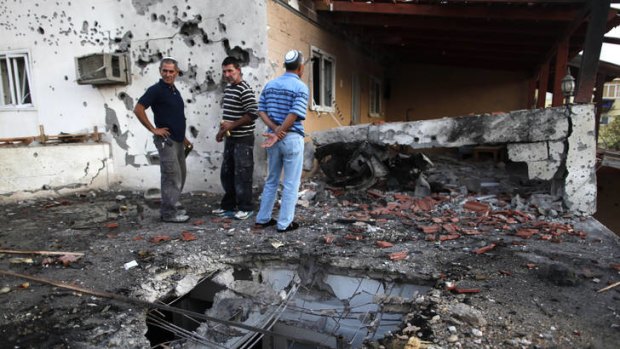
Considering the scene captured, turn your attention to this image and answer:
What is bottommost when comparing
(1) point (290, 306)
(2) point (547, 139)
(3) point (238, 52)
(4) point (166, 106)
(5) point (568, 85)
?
(1) point (290, 306)

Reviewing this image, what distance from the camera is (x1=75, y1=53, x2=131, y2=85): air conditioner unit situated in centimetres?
611

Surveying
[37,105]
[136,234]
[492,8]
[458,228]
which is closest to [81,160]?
[37,105]

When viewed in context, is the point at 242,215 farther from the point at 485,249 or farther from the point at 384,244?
the point at 485,249

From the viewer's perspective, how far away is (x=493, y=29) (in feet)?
24.8

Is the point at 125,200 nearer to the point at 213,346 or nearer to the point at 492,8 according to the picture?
the point at 213,346

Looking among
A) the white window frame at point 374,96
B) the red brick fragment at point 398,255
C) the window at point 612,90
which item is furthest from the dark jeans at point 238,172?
the window at point 612,90

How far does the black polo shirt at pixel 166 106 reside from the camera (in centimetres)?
406

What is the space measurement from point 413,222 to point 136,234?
3161mm

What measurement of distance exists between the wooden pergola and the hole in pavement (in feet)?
12.2

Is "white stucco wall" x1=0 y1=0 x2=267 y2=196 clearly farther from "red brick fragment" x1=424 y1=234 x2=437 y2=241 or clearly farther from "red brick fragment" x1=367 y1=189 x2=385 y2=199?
"red brick fragment" x1=424 y1=234 x2=437 y2=241

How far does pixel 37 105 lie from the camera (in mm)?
6754

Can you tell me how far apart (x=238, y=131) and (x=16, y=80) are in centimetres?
523

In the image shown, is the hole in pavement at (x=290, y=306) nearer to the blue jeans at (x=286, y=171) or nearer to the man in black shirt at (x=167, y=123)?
the blue jeans at (x=286, y=171)

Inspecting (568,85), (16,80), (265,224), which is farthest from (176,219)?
(568,85)
